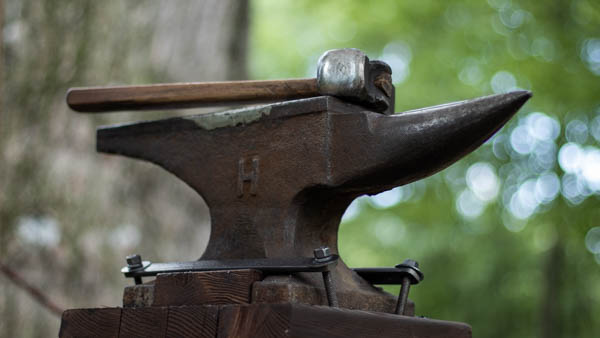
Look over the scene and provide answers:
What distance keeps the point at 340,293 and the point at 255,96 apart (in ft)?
1.32

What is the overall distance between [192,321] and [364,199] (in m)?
6.56

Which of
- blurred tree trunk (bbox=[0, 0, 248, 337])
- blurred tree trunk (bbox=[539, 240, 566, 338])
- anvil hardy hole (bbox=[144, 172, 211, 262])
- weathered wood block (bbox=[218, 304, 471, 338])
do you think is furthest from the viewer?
blurred tree trunk (bbox=[539, 240, 566, 338])

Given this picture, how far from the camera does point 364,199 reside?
767cm

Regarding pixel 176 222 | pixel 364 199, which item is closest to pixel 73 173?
pixel 176 222

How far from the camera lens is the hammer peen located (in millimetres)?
1254

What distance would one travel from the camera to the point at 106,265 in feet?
10.4

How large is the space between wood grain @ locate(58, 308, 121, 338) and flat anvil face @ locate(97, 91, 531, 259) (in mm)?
210

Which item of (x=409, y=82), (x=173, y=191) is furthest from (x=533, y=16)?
(x=173, y=191)

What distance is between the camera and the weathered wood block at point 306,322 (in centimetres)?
107

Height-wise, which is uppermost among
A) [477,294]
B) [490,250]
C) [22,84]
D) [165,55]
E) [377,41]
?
[377,41]

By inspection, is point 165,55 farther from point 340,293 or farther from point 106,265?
point 340,293

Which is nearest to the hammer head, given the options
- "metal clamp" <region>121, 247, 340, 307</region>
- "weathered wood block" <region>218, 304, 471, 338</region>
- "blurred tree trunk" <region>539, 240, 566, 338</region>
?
"metal clamp" <region>121, 247, 340, 307</region>

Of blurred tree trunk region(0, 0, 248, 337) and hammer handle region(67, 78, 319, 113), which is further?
blurred tree trunk region(0, 0, 248, 337)

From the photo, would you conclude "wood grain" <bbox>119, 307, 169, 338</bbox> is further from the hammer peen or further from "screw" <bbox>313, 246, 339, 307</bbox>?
the hammer peen
